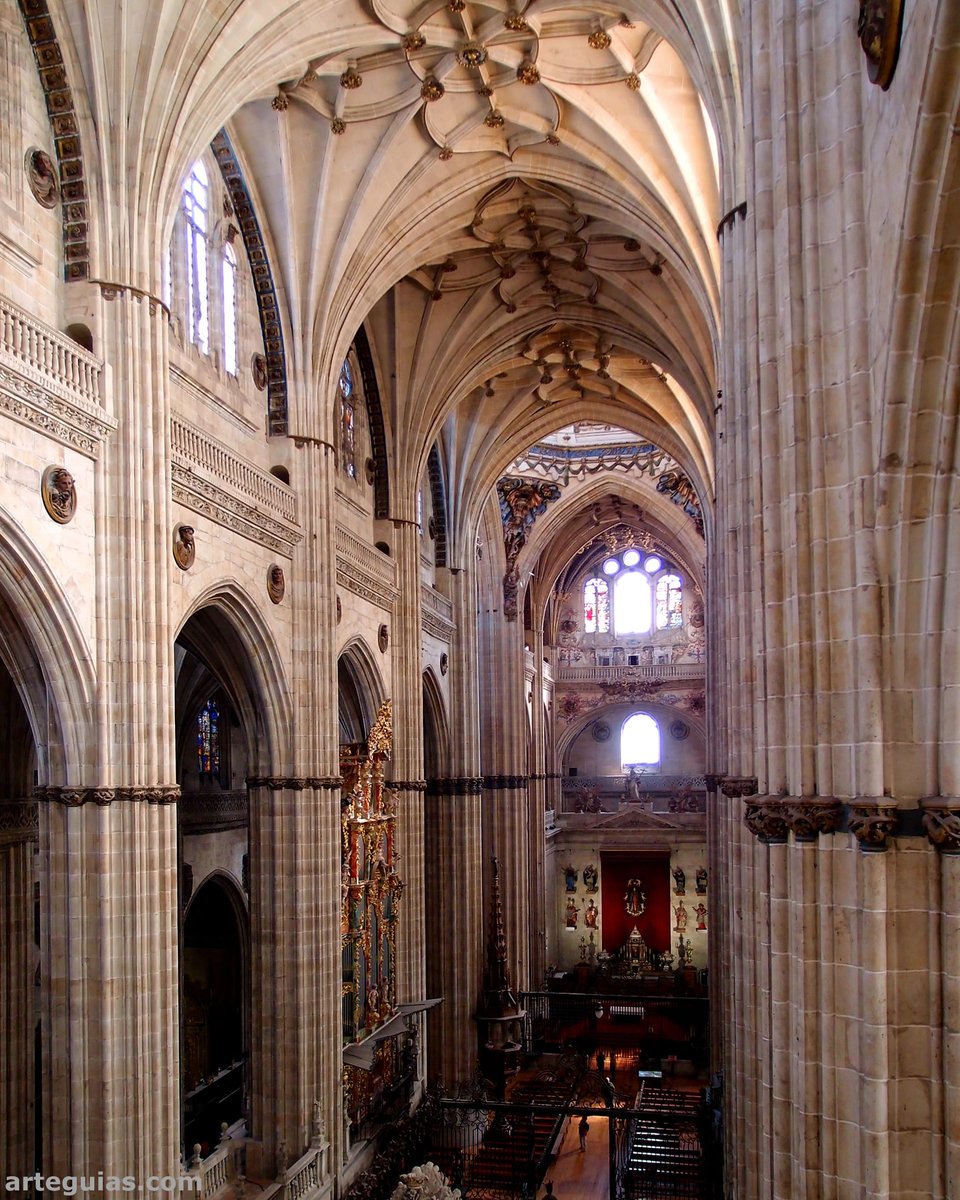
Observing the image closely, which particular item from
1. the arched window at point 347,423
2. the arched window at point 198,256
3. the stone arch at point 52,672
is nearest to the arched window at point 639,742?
the arched window at point 347,423

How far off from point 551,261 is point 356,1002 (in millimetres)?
14539

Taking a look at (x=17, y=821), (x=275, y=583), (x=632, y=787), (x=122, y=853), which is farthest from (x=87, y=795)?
(x=632, y=787)

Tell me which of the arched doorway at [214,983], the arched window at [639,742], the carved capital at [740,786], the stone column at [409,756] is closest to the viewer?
the carved capital at [740,786]

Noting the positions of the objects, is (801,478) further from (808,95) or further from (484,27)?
(484,27)

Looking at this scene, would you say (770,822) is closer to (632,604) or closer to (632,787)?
(632,787)

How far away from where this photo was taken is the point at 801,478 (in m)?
6.53

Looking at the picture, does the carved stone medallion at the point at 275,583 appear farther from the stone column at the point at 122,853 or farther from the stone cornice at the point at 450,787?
the stone cornice at the point at 450,787

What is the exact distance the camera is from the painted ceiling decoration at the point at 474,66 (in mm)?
15742

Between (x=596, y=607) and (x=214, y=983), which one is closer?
(x=214, y=983)

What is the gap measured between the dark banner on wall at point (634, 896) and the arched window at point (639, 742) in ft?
12.6

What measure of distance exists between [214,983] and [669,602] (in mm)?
25199

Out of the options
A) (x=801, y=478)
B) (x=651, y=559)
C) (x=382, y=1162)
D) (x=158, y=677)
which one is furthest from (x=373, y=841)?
(x=651, y=559)

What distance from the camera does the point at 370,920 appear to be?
19.8 meters

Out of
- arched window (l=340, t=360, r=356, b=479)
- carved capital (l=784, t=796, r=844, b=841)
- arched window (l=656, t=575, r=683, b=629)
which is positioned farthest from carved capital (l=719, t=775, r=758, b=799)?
arched window (l=656, t=575, r=683, b=629)
